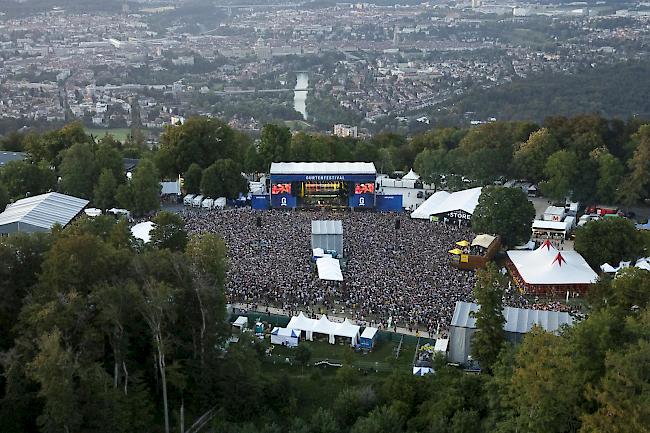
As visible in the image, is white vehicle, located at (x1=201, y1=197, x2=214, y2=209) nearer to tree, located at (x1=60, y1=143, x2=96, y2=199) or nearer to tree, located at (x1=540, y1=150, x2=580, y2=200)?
tree, located at (x1=60, y1=143, x2=96, y2=199)

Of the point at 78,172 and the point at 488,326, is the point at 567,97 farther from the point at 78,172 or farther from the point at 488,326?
the point at 488,326

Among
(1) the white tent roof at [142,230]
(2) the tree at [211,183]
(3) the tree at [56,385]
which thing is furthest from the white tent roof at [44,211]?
(3) the tree at [56,385]

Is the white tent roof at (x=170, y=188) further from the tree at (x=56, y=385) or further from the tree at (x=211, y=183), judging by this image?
the tree at (x=56, y=385)

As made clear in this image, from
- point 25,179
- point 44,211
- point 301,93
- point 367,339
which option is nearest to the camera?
point 367,339

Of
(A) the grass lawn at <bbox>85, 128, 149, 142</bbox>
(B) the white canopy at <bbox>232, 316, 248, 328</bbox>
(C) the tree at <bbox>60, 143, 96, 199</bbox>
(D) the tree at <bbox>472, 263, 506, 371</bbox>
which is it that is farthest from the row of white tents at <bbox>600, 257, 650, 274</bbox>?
(A) the grass lawn at <bbox>85, 128, 149, 142</bbox>

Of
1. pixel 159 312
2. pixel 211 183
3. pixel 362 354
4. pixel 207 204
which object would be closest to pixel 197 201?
pixel 207 204

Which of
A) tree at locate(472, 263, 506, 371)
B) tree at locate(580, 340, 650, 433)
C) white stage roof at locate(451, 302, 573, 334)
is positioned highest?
tree at locate(580, 340, 650, 433)
